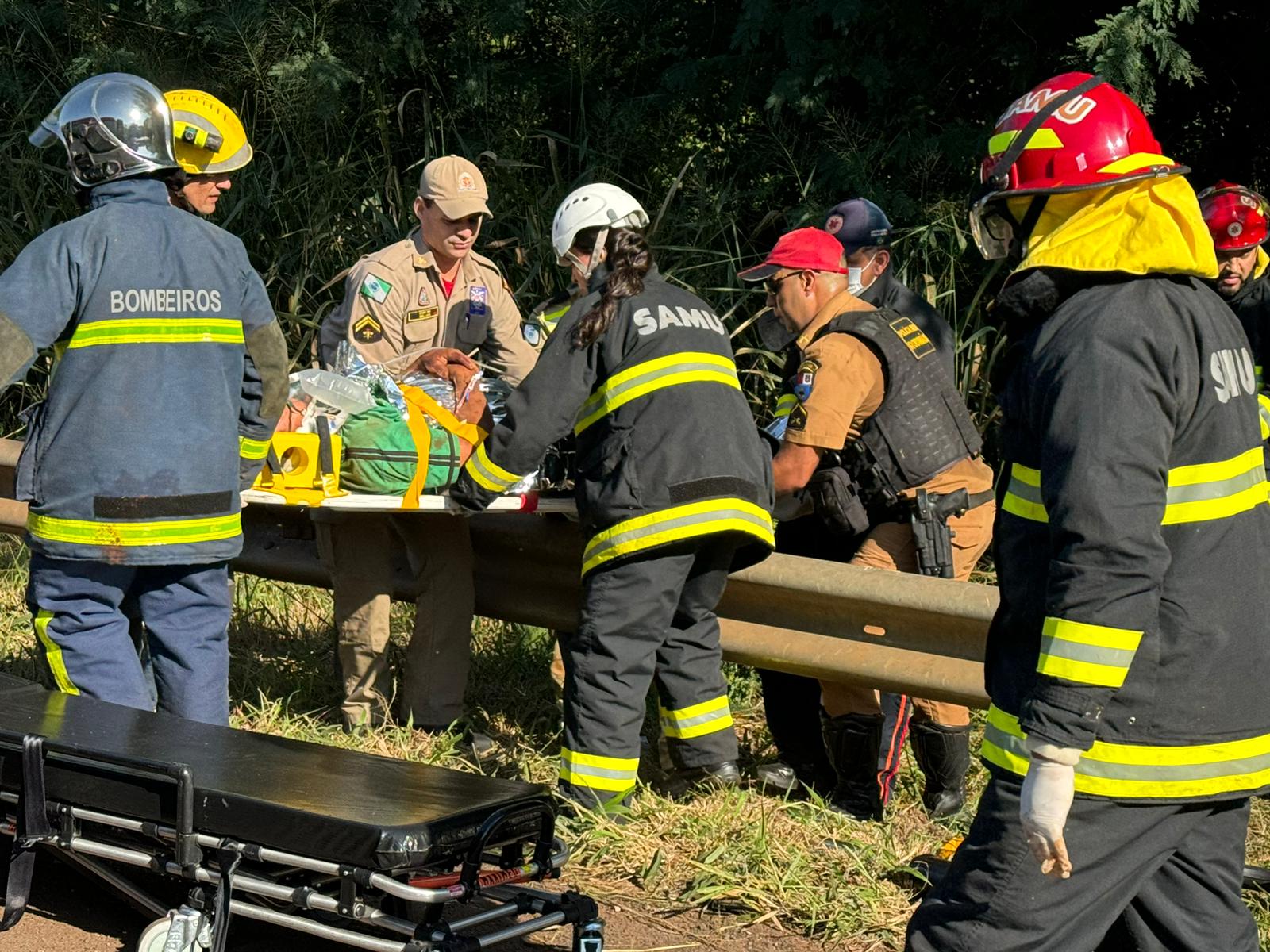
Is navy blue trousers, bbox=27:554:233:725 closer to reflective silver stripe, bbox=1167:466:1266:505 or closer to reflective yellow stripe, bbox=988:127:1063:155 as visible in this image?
reflective yellow stripe, bbox=988:127:1063:155

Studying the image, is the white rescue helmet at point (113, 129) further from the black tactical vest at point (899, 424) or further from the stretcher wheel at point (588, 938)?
the stretcher wheel at point (588, 938)

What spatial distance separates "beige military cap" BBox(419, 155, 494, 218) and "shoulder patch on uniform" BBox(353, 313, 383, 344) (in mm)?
486

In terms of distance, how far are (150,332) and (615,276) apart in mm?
1314

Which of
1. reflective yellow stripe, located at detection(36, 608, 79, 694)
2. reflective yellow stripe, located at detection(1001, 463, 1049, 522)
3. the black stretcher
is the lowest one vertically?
the black stretcher

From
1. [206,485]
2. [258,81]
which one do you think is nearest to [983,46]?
[258,81]

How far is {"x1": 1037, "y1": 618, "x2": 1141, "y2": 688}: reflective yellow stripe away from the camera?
2449 mm

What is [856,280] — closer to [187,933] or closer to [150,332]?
[150,332]

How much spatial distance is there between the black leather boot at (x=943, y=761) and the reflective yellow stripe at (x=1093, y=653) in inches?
91.8

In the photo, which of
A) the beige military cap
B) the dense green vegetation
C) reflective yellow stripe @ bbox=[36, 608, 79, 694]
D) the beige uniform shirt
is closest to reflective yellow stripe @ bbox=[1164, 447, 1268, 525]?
reflective yellow stripe @ bbox=[36, 608, 79, 694]

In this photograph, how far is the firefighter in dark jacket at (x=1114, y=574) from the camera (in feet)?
8.09

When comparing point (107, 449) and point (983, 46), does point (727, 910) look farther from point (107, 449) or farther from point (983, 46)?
point (983, 46)

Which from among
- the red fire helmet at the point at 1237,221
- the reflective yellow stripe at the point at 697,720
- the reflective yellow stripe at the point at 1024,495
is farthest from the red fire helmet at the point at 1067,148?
the red fire helmet at the point at 1237,221

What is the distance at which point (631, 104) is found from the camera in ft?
25.8

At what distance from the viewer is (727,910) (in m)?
3.93
